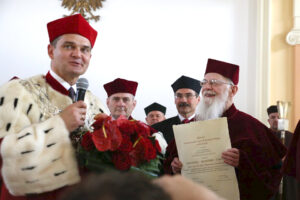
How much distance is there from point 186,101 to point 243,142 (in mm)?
2176

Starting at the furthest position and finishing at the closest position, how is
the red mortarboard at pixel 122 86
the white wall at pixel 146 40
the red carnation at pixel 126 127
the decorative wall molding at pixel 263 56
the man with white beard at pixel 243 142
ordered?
the white wall at pixel 146 40 → the decorative wall molding at pixel 263 56 → the red mortarboard at pixel 122 86 → the man with white beard at pixel 243 142 → the red carnation at pixel 126 127

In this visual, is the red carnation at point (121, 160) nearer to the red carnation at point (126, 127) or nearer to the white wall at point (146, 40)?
the red carnation at point (126, 127)

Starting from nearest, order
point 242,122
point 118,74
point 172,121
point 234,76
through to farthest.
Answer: point 242,122, point 234,76, point 172,121, point 118,74

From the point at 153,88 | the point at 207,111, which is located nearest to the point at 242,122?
the point at 207,111

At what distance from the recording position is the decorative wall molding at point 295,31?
7.44 m

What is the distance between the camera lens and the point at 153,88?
800cm

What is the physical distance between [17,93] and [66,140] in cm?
39

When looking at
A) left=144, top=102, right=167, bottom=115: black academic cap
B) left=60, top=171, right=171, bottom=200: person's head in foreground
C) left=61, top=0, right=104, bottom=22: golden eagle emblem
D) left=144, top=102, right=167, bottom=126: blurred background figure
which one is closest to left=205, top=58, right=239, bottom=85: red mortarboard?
left=60, top=171, right=171, bottom=200: person's head in foreground

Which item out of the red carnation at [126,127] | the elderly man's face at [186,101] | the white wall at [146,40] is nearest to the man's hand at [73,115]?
the red carnation at [126,127]

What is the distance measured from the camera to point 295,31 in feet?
24.5

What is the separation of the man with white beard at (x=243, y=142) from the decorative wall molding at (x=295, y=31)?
420 cm

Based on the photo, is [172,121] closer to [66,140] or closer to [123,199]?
[66,140]

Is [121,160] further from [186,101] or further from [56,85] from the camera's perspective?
[186,101]

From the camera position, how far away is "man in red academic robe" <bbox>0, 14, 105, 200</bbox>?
2031mm
